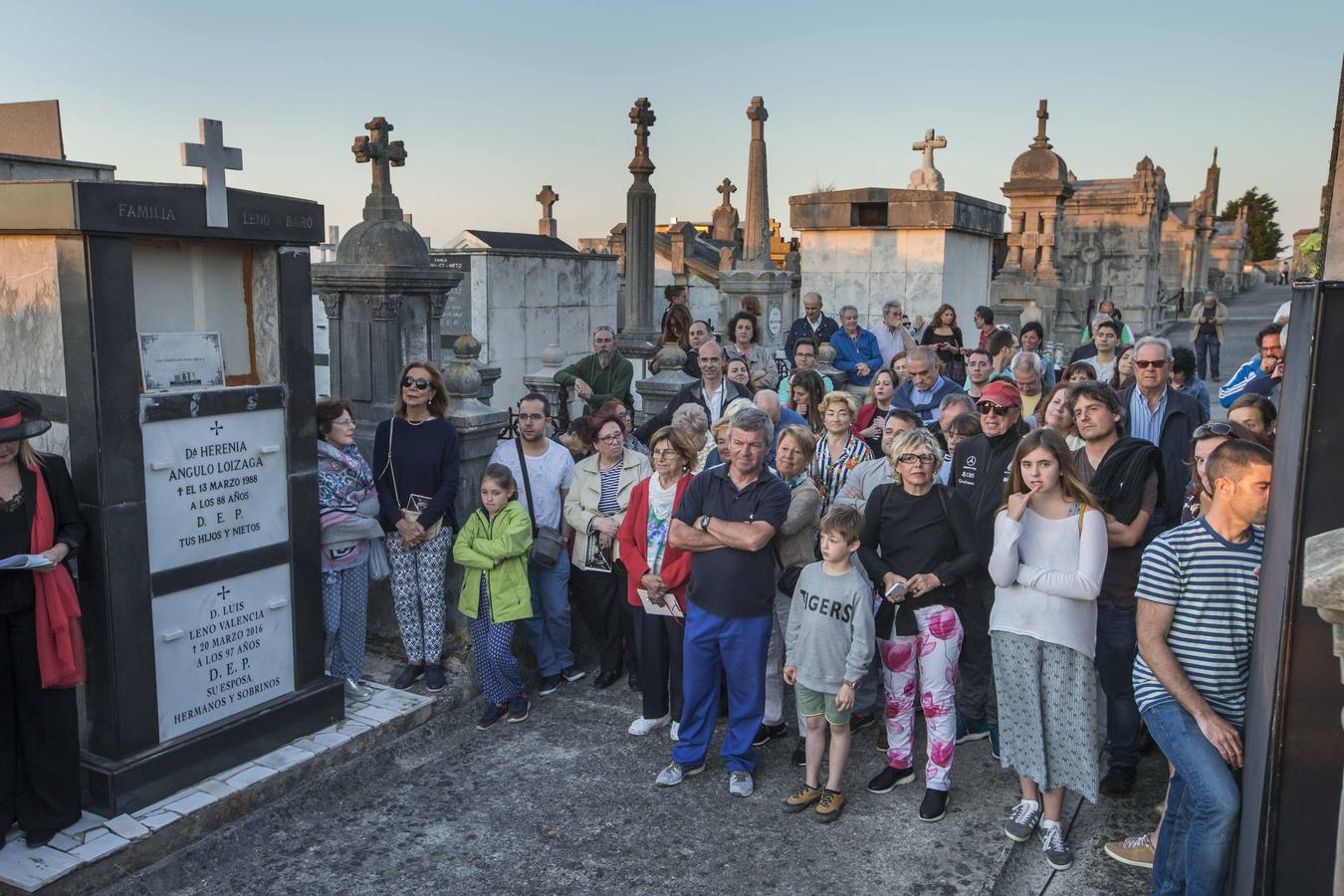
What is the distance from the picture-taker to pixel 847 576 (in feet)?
15.5

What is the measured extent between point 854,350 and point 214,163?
6.23 meters

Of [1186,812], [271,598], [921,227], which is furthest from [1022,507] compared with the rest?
[921,227]

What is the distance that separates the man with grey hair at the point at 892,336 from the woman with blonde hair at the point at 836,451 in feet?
14.0

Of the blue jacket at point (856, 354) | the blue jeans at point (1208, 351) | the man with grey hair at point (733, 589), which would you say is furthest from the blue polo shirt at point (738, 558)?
the blue jeans at point (1208, 351)

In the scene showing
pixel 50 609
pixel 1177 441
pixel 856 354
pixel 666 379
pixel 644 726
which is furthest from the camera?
pixel 856 354

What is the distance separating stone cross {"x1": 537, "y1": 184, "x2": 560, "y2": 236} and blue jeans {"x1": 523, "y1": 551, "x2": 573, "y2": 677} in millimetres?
18223

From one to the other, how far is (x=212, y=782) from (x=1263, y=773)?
13.4 ft

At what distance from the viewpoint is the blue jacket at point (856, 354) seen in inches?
381

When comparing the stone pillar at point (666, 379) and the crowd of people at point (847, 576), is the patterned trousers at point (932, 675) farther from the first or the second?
the stone pillar at point (666, 379)

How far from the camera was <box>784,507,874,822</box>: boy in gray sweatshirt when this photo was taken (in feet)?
15.3

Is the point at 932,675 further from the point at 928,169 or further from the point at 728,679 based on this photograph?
the point at 928,169

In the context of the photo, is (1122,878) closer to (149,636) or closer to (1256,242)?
(149,636)

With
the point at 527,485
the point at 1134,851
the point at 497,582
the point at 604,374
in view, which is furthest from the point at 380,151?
the point at 1134,851

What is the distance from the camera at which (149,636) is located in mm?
4613
